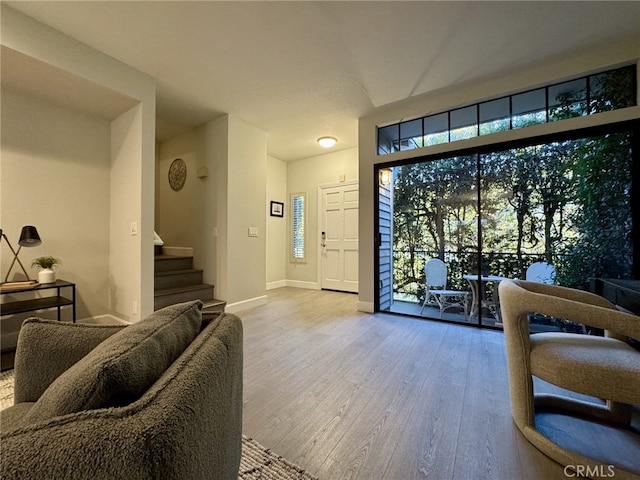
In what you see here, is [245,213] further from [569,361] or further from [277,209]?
[569,361]

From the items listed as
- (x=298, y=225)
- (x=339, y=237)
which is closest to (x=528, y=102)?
(x=339, y=237)

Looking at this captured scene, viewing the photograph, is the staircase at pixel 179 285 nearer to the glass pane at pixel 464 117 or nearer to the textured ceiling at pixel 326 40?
the textured ceiling at pixel 326 40

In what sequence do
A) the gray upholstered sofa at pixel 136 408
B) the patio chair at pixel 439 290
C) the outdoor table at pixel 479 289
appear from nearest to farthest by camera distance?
the gray upholstered sofa at pixel 136 408, the outdoor table at pixel 479 289, the patio chair at pixel 439 290

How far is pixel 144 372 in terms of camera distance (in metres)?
0.57

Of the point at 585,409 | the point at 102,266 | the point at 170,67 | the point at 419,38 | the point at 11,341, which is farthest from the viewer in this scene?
the point at 102,266

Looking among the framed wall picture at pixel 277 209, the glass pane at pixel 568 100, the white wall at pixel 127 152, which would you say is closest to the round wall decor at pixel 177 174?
the white wall at pixel 127 152

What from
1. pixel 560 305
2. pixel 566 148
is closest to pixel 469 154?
pixel 566 148

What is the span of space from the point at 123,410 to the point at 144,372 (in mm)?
176

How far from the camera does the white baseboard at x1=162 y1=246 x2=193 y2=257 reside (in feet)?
12.9

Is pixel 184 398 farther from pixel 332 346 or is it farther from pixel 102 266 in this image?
pixel 102 266

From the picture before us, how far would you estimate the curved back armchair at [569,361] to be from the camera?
42.6 inches

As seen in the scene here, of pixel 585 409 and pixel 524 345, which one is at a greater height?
pixel 524 345

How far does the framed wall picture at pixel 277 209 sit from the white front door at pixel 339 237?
2.98ft

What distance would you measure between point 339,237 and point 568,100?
3447 mm
